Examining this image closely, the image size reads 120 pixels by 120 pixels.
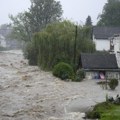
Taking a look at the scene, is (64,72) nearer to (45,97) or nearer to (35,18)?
(45,97)

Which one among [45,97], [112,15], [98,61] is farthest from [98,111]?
[112,15]

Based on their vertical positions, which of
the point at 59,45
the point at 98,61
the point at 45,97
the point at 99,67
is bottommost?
the point at 45,97

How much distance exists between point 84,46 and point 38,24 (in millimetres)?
37059

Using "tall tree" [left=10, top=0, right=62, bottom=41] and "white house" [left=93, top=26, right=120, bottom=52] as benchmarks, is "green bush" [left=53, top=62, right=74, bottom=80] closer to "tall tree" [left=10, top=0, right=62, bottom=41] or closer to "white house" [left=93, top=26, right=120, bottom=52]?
"white house" [left=93, top=26, right=120, bottom=52]

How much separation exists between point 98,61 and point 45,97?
53.4ft

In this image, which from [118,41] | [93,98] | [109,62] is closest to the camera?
[93,98]

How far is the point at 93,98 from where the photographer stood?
96.1ft

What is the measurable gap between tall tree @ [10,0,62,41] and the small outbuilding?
137ft

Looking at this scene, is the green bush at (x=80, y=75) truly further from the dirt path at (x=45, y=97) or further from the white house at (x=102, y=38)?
the white house at (x=102, y=38)

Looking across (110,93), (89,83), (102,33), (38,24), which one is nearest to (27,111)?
(110,93)

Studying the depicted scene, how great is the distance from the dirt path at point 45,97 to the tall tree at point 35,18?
4285 centimetres

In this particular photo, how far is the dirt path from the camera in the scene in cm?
2281

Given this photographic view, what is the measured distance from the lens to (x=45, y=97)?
2970 centimetres

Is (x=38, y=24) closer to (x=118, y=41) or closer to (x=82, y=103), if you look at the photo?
(x=118, y=41)
